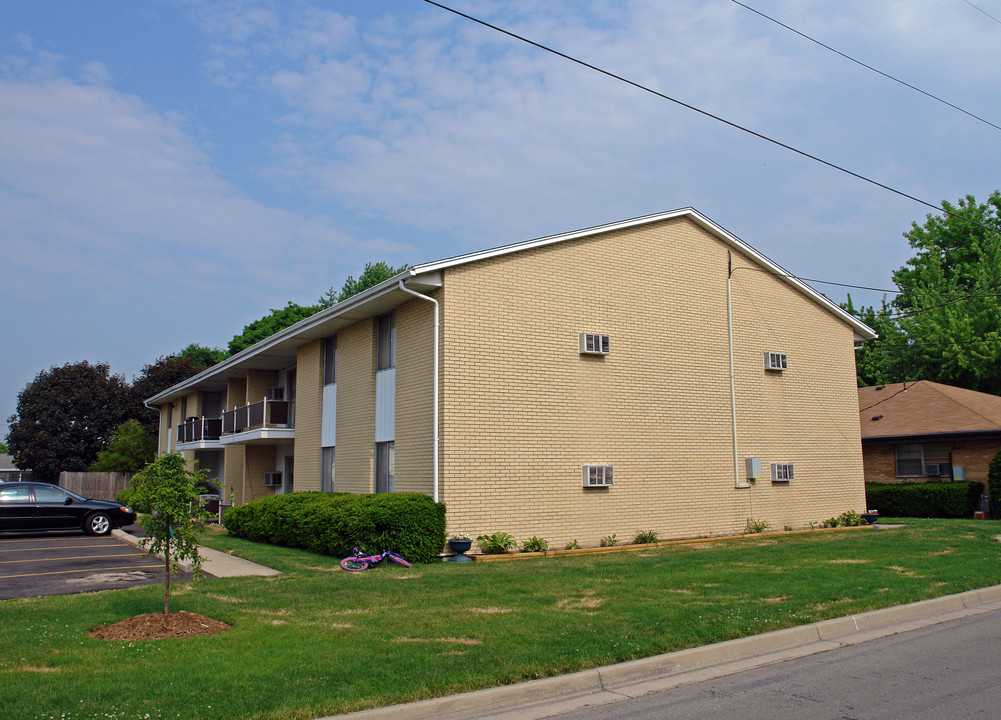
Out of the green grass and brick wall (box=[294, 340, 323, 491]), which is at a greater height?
brick wall (box=[294, 340, 323, 491])

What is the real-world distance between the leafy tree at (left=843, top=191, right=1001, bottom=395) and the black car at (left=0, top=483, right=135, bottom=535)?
3081cm

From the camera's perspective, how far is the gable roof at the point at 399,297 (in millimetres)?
16312

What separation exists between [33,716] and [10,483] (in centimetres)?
1785

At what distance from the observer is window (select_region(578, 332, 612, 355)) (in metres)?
17.8

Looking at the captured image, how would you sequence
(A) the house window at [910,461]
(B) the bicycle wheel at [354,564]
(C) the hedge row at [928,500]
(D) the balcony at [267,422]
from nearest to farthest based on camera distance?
(B) the bicycle wheel at [354,564] → (D) the balcony at [267,422] → (C) the hedge row at [928,500] → (A) the house window at [910,461]

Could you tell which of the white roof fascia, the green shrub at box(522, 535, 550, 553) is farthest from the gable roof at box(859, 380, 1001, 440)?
the green shrub at box(522, 535, 550, 553)

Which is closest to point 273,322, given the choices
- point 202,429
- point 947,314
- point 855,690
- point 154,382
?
point 154,382

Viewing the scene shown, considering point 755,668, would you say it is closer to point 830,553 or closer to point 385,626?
point 385,626

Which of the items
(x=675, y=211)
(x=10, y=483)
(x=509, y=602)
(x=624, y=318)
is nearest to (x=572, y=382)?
(x=624, y=318)

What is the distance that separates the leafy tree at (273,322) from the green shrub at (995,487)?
4541 centimetres

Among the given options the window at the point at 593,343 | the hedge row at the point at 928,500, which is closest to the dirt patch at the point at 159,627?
the window at the point at 593,343

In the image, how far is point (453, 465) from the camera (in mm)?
15719

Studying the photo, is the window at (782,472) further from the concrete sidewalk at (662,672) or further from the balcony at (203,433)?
the balcony at (203,433)

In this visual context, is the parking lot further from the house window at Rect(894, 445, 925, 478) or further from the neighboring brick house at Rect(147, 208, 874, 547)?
the house window at Rect(894, 445, 925, 478)
